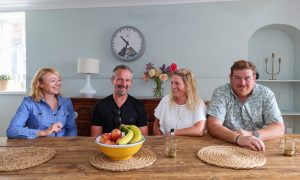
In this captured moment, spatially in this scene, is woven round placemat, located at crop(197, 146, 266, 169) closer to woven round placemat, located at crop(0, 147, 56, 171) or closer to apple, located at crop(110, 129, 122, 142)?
apple, located at crop(110, 129, 122, 142)

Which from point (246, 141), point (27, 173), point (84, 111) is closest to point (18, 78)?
point (84, 111)

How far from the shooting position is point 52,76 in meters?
1.94

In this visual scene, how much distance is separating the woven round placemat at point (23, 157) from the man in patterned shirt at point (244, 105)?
3.49 feet

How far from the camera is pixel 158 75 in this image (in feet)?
10.4

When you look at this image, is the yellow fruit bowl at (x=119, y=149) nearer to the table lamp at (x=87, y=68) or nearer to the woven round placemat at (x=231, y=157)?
the woven round placemat at (x=231, y=157)

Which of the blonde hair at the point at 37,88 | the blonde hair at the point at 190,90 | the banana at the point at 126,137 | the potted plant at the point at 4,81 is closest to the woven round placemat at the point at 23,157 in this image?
the banana at the point at 126,137

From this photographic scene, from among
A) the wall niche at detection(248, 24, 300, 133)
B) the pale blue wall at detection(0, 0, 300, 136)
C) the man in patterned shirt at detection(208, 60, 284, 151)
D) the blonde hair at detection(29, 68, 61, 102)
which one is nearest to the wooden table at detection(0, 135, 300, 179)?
the man in patterned shirt at detection(208, 60, 284, 151)

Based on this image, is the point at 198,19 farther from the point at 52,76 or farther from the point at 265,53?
the point at 52,76

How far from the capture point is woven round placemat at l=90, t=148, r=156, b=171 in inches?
40.4

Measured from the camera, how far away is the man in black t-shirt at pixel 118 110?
2031 mm

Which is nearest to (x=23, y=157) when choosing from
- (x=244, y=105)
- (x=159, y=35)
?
(x=244, y=105)

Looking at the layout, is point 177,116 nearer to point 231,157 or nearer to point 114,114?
point 114,114

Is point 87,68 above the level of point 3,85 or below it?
above

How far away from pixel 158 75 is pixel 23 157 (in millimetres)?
2203
